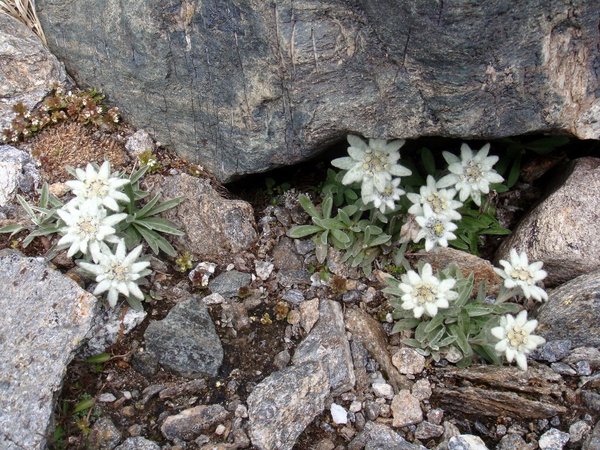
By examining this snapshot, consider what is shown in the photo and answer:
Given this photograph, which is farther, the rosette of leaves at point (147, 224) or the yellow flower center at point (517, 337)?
the rosette of leaves at point (147, 224)

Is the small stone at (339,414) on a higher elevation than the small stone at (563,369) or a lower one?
lower

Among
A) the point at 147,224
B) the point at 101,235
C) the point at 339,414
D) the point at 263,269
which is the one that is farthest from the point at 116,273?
the point at 339,414

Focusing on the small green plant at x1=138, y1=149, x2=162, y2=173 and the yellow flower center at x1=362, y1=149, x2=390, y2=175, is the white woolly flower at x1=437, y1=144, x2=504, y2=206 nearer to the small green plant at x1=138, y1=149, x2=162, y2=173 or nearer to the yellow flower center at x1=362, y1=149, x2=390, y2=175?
the yellow flower center at x1=362, y1=149, x2=390, y2=175

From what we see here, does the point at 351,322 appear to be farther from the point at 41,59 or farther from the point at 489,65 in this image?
the point at 41,59

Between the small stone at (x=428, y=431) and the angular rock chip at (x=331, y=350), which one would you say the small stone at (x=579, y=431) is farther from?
the angular rock chip at (x=331, y=350)

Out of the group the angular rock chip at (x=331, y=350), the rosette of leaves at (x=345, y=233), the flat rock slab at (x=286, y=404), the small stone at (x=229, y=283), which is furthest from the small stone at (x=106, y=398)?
the rosette of leaves at (x=345, y=233)

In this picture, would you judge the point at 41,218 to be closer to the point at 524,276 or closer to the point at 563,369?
the point at 524,276

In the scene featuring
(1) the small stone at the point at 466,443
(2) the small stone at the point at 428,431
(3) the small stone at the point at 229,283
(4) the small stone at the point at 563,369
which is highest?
(4) the small stone at the point at 563,369

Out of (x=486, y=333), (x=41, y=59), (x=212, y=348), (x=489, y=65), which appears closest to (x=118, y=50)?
(x=41, y=59)
